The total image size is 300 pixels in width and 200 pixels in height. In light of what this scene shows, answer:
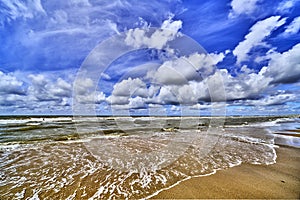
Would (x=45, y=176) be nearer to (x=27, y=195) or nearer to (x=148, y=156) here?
(x=27, y=195)

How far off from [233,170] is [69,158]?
28.5ft

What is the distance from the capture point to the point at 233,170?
7426 mm

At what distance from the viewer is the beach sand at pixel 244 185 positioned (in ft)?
16.8

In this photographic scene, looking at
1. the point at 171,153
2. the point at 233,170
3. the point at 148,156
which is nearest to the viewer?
the point at 233,170

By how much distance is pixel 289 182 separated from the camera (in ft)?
A: 20.1

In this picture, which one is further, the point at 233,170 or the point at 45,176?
the point at 233,170

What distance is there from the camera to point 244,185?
19.0 feet

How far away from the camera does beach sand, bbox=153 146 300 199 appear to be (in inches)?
202

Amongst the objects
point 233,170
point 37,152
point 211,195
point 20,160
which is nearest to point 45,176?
point 20,160

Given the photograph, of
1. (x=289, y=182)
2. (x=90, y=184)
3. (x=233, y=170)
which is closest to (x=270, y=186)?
(x=289, y=182)

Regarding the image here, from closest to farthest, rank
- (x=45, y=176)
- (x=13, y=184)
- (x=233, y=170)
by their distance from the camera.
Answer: (x=13, y=184)
(x=45, y=176)
(x=233, y=170)

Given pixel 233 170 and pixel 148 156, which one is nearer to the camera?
pixel 233 170

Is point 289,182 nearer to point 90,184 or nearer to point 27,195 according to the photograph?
point 90,184

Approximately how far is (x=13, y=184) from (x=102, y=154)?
15.7 ft
